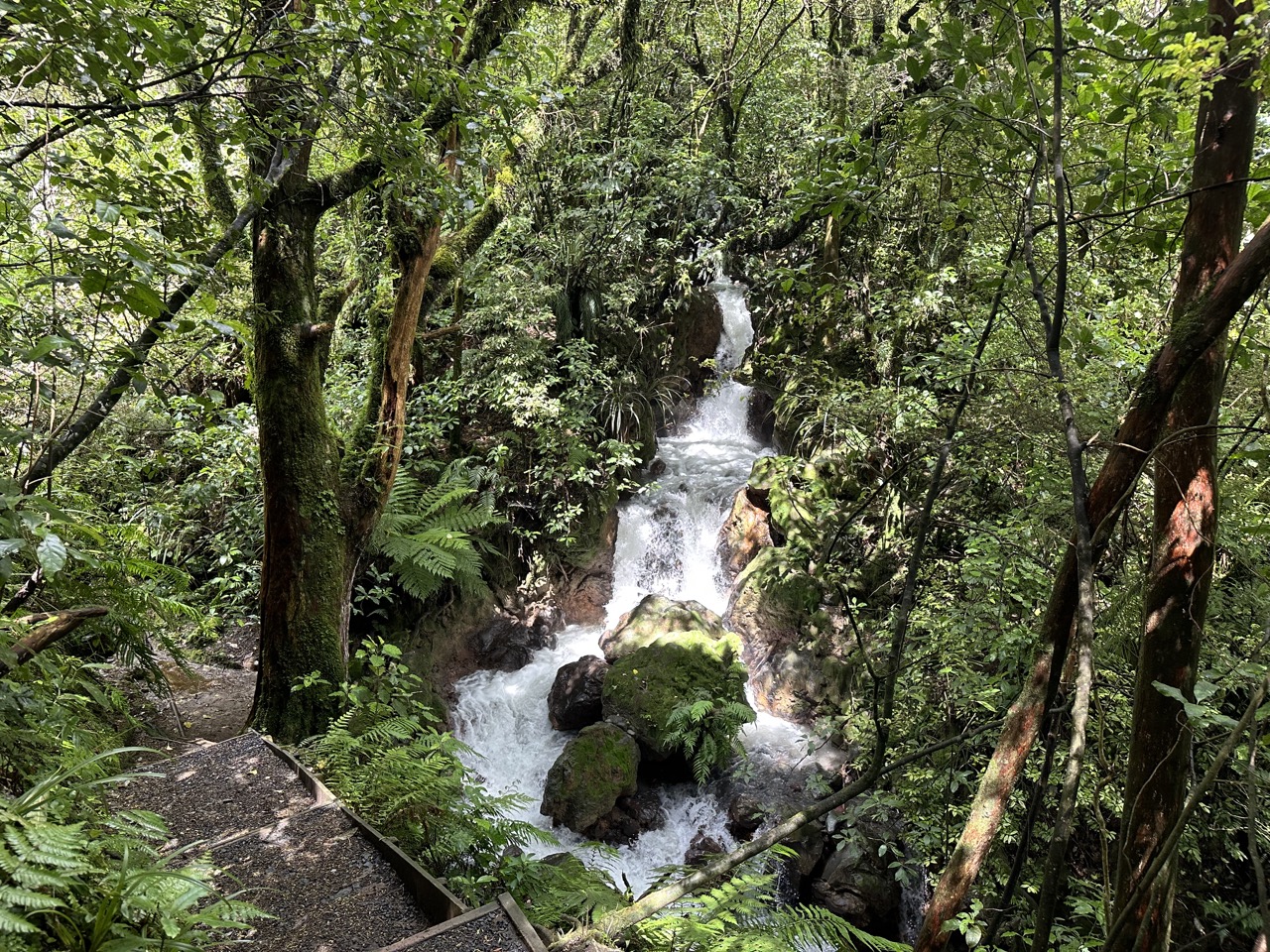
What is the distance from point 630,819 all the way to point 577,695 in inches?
60.2

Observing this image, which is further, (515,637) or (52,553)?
(515,637)

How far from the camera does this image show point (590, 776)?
6.63m

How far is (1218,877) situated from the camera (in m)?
3.79

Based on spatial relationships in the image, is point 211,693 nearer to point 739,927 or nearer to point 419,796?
point 419,796

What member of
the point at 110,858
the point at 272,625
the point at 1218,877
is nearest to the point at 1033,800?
the point at 110,858

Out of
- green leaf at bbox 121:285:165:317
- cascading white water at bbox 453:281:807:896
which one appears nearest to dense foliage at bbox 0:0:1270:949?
green leaf at bbox 121:285:165:317

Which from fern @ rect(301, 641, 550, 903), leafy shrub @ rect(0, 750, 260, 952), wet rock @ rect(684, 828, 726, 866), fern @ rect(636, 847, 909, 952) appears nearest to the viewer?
leafy shrub @ rect(0, 750, 260, 952)

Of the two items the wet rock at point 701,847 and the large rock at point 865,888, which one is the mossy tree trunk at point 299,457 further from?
the large rock at point 865,888

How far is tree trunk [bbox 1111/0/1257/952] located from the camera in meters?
1.83

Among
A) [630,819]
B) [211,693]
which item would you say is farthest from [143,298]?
[630,819]

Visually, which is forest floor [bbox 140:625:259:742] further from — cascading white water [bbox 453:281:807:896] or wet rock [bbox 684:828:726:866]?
wet rock [bbox 684:828:726:866]

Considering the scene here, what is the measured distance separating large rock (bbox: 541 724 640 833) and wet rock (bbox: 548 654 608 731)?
0.55 metres

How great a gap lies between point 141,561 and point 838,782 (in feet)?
19.9

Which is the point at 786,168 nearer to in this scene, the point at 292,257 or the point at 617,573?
the point at 617,573
